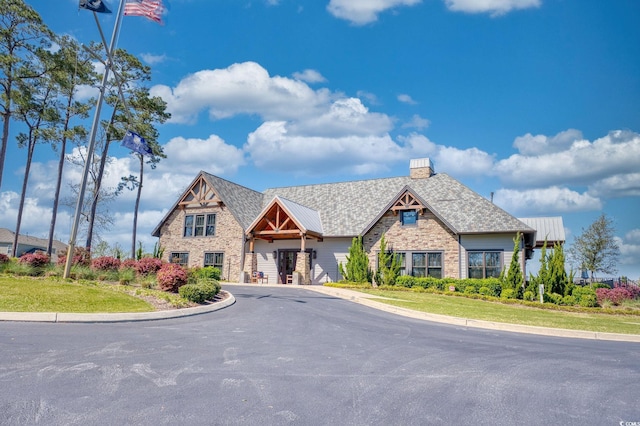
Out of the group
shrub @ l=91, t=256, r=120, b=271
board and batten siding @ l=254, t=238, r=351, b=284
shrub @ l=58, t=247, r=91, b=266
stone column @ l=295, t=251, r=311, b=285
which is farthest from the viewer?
board and batten siding @ l=254, t=238, r=351, b=284

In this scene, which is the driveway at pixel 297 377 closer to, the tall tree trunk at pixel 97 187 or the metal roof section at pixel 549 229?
the metal roof section at pixel 549 229

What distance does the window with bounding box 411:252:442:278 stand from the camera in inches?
1013

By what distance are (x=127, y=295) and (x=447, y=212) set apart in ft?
65.1

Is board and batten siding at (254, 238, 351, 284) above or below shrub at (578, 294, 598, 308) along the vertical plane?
above

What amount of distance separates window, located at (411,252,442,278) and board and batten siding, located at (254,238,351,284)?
4.87m

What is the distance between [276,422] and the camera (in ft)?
14.8

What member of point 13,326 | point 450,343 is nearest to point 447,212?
point 450,343

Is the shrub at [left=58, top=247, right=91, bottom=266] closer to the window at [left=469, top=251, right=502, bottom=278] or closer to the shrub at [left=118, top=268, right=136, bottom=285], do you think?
the shrub at [left=118, top=268, right=136, bottom=285]

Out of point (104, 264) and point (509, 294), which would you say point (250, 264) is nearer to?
point (104, 264)

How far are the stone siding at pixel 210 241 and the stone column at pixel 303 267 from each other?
4.81 m

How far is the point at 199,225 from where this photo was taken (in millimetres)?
33281

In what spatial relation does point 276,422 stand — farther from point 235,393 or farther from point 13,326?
point 13,326

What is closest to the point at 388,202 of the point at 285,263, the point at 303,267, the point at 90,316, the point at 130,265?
the point at 303,267

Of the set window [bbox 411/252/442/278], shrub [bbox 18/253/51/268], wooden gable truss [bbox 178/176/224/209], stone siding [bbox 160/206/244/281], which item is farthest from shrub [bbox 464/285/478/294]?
shrub [bbox 18/253/51/268]
